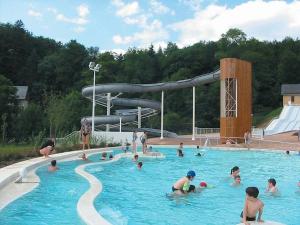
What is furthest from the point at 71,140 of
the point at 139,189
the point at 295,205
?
the point at 295,205

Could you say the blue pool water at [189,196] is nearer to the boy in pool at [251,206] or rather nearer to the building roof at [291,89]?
the boy in pool at [251,206]

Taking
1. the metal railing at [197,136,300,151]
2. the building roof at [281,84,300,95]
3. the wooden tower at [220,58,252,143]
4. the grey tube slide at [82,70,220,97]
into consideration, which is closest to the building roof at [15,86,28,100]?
the grey tube slide at [82,70,220,97]

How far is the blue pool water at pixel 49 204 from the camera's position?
6453 mm

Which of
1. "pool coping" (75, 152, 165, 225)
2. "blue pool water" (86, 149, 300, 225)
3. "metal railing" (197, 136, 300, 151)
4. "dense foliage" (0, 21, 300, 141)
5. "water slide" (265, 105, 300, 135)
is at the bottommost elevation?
"blue pool water" (86, 149, 300, 225)

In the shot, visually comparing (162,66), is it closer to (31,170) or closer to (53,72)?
(53,72)

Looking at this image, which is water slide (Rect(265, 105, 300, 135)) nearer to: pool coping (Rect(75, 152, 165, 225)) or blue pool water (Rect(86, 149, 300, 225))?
blue pool water (Rect(86, 149, 300, 225))

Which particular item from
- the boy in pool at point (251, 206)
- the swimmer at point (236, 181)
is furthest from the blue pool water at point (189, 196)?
the boy in pool at point (251, 206)

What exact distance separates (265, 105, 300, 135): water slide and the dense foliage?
1124 centimetres

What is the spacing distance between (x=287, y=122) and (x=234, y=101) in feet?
46.9

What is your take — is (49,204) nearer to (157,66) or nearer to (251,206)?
(251,206)

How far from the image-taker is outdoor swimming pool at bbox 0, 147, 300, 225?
23.1ft

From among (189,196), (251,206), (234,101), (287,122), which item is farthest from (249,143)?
(251,206)

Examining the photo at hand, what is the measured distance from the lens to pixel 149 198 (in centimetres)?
915

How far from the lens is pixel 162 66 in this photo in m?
66.8
